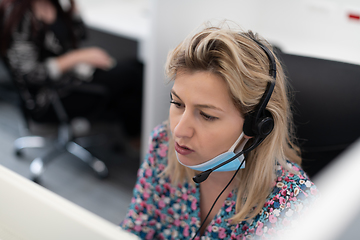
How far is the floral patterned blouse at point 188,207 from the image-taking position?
701 millimetres

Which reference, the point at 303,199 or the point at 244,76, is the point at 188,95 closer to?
the point at 244,76

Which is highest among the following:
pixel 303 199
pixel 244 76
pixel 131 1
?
pixel 244 76

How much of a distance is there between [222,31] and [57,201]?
18.7 inches

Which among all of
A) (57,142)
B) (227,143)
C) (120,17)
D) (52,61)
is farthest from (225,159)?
(120,17)

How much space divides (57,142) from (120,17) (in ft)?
3.31

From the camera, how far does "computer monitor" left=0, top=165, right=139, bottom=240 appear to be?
0.35 meters

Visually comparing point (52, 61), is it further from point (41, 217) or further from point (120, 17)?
point (41, 217)

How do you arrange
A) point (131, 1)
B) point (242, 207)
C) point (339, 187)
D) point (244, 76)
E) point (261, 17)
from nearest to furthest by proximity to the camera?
point (339, 187)
point (244, 76)
point (242, 207)
point (261, 17)
point (131, 1)

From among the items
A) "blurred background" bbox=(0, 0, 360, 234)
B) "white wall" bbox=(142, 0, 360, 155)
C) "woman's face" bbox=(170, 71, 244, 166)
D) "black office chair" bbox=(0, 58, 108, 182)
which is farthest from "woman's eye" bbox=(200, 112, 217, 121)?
"black office chair" bbox=(0, 58, 108, 182)

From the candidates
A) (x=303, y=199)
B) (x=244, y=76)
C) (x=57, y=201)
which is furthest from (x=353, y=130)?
(x=57, y=201)

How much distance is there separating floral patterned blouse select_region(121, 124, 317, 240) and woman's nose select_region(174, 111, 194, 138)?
0.22m

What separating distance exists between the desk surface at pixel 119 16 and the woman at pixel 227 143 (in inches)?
53.8

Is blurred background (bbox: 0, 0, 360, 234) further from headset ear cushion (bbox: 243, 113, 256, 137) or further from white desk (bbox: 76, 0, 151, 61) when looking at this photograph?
headset ear cushion (bbox: 243, 113, 256, 137)

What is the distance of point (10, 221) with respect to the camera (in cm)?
41
